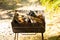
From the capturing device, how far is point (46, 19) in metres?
3.19

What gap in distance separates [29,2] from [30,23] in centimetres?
220

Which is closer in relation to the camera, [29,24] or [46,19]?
[29,24]

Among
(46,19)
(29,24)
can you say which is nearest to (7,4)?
(46,19)

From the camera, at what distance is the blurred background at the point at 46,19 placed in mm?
2129

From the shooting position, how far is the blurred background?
2.13m

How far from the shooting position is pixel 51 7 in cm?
207

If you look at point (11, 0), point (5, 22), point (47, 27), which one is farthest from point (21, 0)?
point (47, 27)

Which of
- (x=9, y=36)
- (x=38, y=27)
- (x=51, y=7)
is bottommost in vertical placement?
(x=9, y=36)

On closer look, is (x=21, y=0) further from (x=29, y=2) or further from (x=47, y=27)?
(x=47, y=27)

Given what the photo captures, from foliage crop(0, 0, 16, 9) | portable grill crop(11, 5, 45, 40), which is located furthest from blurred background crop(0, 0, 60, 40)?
portable grill crop(11, 5, 45, 40)

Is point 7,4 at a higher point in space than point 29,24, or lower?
higher

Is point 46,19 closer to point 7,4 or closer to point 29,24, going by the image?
point 29,24

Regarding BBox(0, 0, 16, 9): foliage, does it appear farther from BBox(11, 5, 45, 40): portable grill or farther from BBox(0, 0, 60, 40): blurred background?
BBox(11, 5, 45, 40): portable grill

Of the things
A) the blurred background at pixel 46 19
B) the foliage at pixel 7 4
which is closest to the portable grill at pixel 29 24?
the blurred background at pixel 46 19
